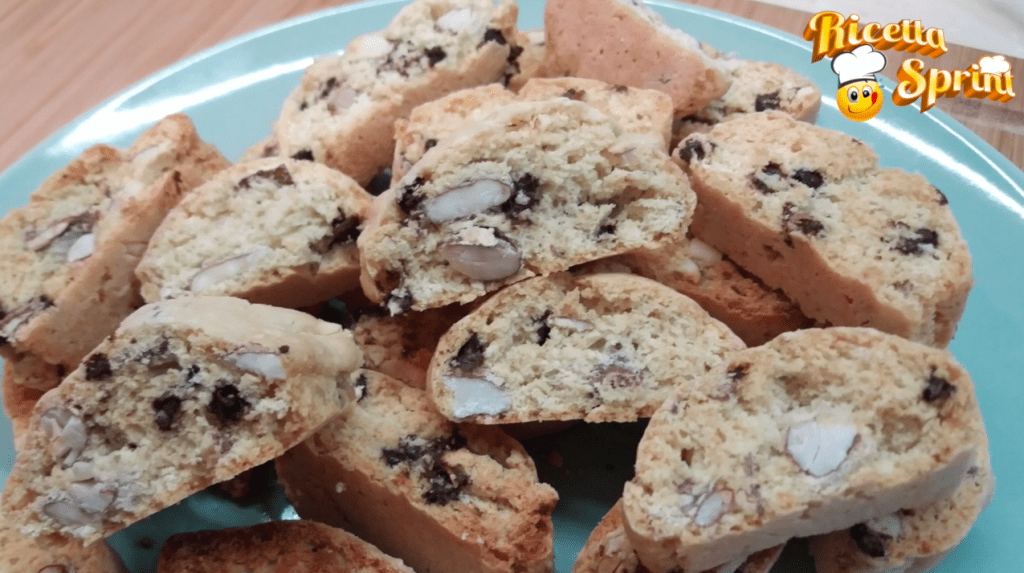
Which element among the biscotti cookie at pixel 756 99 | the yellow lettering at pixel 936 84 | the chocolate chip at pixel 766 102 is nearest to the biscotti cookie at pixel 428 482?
the biscotti cookie at pixel 756 99

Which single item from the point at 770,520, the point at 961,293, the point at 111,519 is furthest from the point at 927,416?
the point at 111,519

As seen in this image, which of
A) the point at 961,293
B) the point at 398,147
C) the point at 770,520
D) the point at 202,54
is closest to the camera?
the point at 770,520

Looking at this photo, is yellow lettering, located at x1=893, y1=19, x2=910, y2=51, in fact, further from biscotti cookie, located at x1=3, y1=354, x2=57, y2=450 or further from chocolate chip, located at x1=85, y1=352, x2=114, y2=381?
biscotti cookie, located at x1=3, y1=354, x2=57, y2=450

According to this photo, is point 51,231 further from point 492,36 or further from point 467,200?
point 492,36

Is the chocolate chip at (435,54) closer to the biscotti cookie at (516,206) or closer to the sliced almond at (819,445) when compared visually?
the biscotti cookie at (516,206)

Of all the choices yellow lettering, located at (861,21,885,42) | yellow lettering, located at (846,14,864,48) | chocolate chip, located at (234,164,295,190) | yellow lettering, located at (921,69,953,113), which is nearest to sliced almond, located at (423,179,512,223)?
chocolate chip, located at (234,164,295,190)

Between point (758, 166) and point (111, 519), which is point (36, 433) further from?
point (758, 166)
